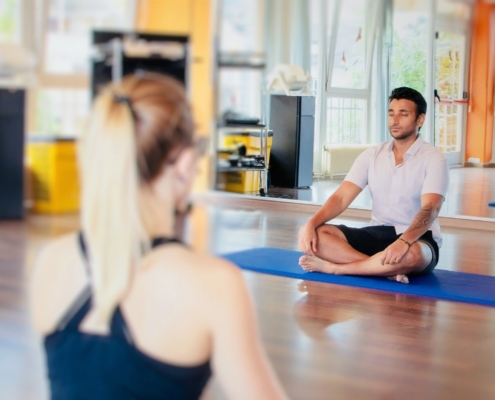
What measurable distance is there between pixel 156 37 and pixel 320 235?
5.74 ft

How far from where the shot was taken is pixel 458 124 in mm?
5051

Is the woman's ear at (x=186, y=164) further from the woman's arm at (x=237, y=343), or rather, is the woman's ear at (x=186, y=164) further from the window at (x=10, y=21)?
the window at (x=10, y=21)

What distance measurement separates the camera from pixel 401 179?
138 inches

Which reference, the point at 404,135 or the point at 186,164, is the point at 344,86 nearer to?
the point at 404,135

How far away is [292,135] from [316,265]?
106 centimetres

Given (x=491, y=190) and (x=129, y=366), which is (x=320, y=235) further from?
(x=129, y=366)

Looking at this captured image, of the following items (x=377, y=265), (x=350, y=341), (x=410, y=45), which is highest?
(x=410, y=45)

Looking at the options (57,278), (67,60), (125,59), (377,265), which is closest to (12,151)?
(67,60)

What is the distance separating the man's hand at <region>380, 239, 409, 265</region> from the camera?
3.20m

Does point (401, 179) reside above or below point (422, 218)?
above

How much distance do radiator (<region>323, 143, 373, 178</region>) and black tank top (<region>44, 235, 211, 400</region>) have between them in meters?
3.46

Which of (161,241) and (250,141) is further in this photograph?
(250,141)

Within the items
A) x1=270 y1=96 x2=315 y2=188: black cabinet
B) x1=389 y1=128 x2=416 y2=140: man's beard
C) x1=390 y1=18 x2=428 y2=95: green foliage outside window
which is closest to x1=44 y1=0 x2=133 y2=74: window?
x1=270 y1=96 x2=315 y2=188: black cabinet

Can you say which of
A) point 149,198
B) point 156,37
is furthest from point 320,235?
point 149,198
